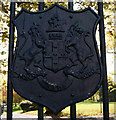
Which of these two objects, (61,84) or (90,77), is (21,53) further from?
(90,77)

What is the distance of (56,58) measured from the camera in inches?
45.0

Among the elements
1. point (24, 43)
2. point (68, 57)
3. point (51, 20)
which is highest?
point (51, 20)

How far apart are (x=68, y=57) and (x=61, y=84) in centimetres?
20

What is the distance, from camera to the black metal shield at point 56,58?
1.09m

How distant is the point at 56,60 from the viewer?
1.14 metres

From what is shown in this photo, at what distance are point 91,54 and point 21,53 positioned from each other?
50cm

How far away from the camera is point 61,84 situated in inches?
43.0

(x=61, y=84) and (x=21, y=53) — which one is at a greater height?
(x=21, y=53)

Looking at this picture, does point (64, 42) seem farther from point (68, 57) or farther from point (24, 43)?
point (24, 43)

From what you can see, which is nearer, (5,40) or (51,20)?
(51,20)

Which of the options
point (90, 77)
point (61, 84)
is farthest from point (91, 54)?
point (61, 84)

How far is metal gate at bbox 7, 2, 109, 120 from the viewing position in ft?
3.59

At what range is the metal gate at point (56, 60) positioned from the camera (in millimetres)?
1093

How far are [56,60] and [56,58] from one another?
0.02 meters
